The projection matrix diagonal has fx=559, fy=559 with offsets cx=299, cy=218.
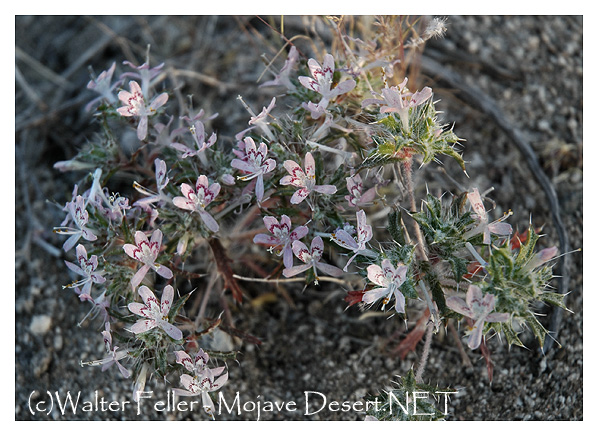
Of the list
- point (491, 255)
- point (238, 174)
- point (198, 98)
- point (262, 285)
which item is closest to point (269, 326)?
point (262, 285)

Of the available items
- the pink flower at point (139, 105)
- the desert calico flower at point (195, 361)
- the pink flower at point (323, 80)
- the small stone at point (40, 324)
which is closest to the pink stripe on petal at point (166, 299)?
the desert calico flower at point (195, 361)

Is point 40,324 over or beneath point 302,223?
beneath

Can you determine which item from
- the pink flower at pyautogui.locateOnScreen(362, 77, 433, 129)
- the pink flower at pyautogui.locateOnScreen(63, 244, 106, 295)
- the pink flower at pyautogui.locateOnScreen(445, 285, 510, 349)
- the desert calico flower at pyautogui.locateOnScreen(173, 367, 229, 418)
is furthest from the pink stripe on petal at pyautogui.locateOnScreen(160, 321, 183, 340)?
the pink flower at pyautogui.locateOnScreen(362, 77, 433, 129)

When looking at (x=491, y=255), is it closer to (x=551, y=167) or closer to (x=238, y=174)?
(x=238, y=174)

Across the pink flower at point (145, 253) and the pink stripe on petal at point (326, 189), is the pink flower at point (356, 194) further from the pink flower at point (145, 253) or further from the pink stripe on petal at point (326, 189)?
the pink flower at point (145, 253)

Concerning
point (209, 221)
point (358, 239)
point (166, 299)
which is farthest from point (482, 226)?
point (166, 299)

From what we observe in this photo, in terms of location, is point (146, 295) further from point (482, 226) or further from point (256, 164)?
point (482, 226)
